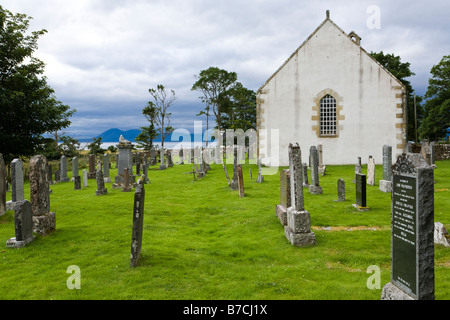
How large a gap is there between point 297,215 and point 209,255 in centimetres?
219

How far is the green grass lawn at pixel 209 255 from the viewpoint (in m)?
5.41

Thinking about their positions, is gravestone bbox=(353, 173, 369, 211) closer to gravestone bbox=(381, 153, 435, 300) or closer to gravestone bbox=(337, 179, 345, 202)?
gravestone bbox=(337, 179, 345, 202)

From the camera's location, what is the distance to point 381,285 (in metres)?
5.30

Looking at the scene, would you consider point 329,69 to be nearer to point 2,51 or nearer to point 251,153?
point 251,153

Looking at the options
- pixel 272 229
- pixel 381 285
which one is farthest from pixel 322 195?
pixel 381 285

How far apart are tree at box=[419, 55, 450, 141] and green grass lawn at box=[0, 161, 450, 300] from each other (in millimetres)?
35492

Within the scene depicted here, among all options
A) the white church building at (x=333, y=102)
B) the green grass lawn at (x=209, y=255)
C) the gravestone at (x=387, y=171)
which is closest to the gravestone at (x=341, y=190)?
the green grass lawn at (x=209, y=255)

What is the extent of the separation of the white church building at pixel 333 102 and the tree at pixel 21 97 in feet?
52.5

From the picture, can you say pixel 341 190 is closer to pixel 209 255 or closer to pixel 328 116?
pixel 209 255

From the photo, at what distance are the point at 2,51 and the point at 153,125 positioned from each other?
26474 millimetres

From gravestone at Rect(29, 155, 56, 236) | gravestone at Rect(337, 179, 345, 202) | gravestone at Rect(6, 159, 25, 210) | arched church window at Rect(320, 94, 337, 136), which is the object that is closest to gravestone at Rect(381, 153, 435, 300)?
gravestone at Rect(337, 179, 345, 202)

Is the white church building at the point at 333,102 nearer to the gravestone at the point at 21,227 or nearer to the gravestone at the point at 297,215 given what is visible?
the gravestone at the point at 297,215

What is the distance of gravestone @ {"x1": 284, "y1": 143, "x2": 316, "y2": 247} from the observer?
24.8ft

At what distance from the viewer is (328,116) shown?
24641mm
